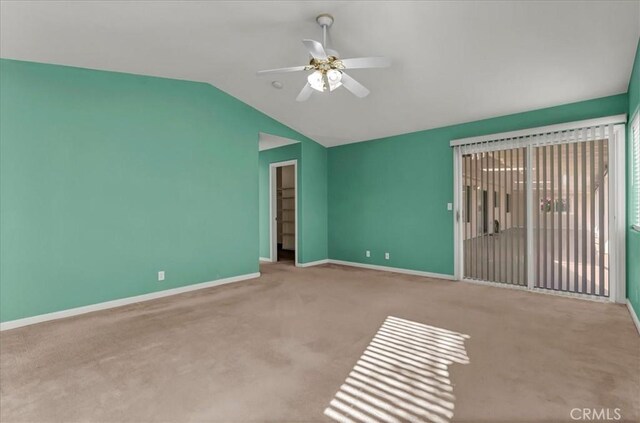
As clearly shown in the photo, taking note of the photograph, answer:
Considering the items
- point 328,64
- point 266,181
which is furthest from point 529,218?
point 266,181

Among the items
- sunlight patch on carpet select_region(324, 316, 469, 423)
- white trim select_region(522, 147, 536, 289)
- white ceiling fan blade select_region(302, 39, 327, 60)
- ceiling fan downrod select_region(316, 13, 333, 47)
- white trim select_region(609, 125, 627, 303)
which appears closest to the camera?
sunlight patch on carpet select_region(324, 316, 469, 423)

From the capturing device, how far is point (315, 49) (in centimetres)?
265

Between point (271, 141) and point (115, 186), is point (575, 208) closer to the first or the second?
point (271, 141)

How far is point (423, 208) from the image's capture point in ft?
18.1

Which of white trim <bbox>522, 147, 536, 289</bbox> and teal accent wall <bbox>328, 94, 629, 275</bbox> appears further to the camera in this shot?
teal accent wall <bbox>328, 94, 629, 275</bbox>

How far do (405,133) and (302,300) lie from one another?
11.5 feet

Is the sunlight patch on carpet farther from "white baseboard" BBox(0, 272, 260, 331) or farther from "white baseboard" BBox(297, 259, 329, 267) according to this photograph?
"white baseboard" BBox(297, 259, 329, 267)

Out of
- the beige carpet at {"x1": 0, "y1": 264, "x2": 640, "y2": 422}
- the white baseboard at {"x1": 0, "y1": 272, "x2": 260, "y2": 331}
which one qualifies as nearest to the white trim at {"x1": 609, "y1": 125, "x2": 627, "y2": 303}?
the beige carpet at {"x1": 0, "y1": 264, "x2": 640, "y2": 422}

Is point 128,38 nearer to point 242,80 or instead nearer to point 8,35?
point 8,35

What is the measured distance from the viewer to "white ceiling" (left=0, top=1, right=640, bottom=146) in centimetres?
277

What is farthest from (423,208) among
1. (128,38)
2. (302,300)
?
(128,38)

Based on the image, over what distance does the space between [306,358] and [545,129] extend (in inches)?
164

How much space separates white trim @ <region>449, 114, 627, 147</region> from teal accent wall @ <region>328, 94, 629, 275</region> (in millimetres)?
175

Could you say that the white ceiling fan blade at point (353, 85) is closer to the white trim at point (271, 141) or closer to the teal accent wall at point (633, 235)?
the teal accent wall at point (633, 235)
